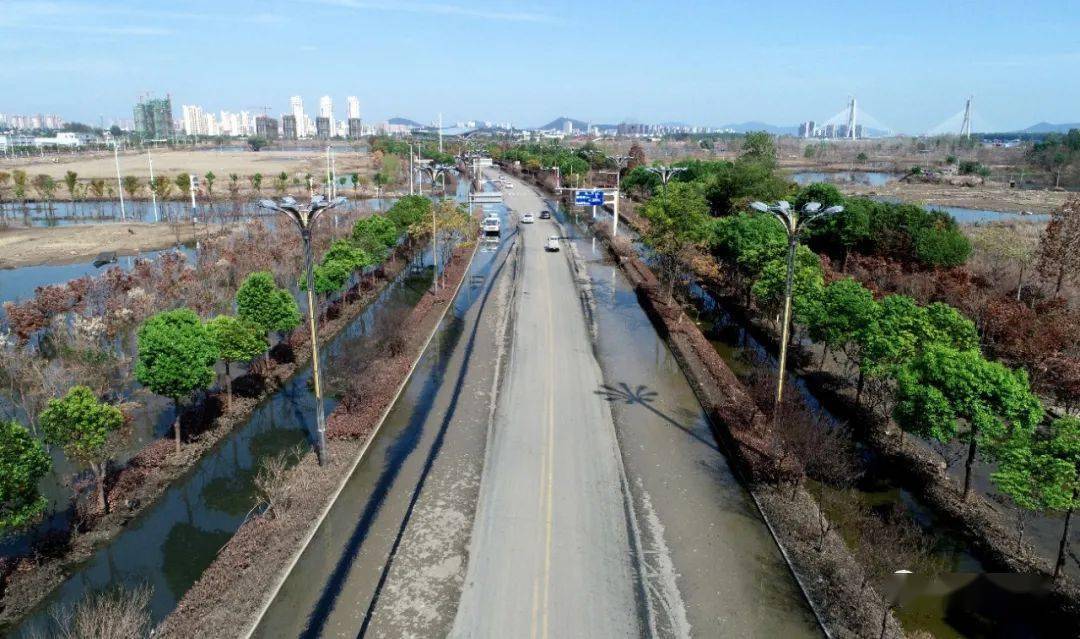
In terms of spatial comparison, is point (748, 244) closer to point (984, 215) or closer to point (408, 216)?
point (408, 216)

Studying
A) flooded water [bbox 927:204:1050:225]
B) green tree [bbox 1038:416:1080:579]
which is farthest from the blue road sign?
green tree [bbox 1038:416:1080:579]

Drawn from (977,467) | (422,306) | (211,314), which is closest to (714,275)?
(422,306)

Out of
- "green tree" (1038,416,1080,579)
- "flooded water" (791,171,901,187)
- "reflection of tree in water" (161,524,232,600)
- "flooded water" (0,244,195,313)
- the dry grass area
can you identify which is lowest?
"reflection of tree in water" (161,524,232,600)

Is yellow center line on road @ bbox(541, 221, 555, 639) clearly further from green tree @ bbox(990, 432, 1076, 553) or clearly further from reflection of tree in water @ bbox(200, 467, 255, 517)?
green tree @ bbox(990, 432, 1076, 553)

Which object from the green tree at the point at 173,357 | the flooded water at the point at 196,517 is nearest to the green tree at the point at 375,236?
the flooded water at the point at 196,517

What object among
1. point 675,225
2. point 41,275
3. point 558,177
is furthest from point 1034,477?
point 558,177

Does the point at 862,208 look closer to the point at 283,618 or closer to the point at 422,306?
the point at 422,306

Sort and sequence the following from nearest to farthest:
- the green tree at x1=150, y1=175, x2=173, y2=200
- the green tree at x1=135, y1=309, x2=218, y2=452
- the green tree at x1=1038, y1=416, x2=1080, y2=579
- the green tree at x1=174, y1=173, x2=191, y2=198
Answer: the green tree at x1=1038, y1=416, x2=1080, y2=579, the green tree at x1=135, y1=309, x2=218, y2=452, the green tree at x1=174, y1=173, x2=191, y2=198, the green tree at x1=150, y1=175, x2=173, y2=200
